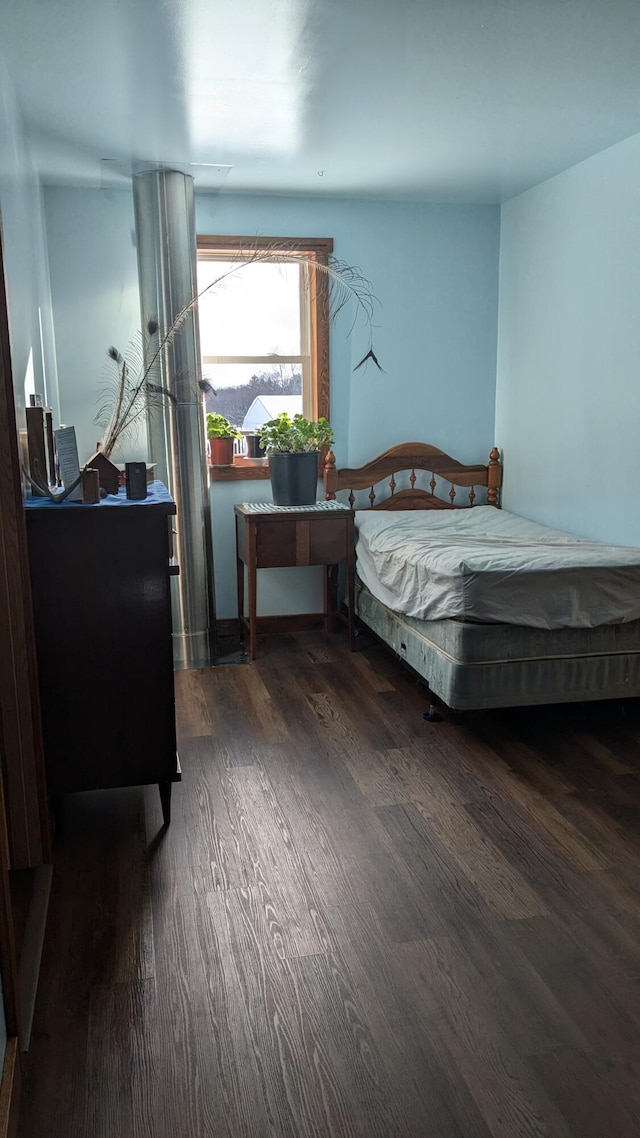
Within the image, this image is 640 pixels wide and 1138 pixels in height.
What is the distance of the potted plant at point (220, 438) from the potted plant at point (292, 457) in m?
0.23

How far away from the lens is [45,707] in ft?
8.16

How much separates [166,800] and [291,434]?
7.59 feet

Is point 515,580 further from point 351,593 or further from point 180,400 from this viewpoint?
point 180,400

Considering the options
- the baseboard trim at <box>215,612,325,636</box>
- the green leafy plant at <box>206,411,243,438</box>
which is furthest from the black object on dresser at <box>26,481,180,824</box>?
the baseboard trim at <box>215,612,325,636</box>

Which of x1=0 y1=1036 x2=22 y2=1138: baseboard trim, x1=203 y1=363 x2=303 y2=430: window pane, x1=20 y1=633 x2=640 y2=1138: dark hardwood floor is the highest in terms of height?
x1=203 y1=363 x2=303 y2=430: window pane

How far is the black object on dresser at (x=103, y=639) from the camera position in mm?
2428

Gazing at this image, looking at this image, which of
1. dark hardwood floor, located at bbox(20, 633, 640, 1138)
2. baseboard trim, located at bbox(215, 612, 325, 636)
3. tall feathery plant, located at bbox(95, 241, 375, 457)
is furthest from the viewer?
baseboard trim, located at bbox(215, 612, 325, 636)

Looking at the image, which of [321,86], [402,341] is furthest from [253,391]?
[321,86]

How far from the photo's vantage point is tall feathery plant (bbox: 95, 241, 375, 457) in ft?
13.2

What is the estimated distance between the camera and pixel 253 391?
4871mm

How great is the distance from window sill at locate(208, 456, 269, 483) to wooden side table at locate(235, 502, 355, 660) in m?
0.27

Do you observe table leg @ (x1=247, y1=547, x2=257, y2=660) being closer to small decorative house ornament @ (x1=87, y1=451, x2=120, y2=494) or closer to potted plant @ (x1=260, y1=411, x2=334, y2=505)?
potted plant @ (x1=260, y1=411, x2=334, y2=505)

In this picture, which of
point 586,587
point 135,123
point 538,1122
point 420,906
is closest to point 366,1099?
point 538,1122

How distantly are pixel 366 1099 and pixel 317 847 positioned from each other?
3.11 feet
